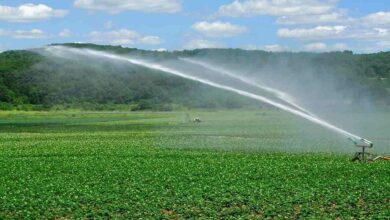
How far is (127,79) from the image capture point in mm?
97062

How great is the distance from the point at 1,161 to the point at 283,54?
198 feet

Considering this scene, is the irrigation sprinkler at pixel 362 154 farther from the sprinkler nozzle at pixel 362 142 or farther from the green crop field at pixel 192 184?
the green crop field at pixel 192 184

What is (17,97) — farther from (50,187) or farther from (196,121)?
(50,187)

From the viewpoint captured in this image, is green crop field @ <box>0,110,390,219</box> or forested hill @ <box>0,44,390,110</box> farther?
forested hill @ <box>0,44,390,110</box>

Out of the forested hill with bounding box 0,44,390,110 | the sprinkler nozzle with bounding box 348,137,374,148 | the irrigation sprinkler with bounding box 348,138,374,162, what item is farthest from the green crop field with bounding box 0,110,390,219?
the forested hill with bounding box 0,44,390,110

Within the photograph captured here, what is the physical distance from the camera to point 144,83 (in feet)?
337

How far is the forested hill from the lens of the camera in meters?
89.5

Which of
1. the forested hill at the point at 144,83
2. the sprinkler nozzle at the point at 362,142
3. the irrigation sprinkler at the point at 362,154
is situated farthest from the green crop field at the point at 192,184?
the forested hill at the point at 144,83

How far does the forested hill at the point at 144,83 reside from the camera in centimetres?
8950

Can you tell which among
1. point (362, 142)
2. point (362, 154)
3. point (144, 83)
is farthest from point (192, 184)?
point (144, 83)

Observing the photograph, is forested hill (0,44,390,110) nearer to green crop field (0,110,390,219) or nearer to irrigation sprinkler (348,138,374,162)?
green crop field (0,110,390,219)

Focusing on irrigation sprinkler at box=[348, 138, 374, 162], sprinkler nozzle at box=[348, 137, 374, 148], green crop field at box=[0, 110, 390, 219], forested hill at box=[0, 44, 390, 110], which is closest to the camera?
green crop field at box=[0, 110, 390, 219]

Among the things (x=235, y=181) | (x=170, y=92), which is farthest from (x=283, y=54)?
(x=235, y=181)

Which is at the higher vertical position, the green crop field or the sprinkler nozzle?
the sprinkler nozzle
